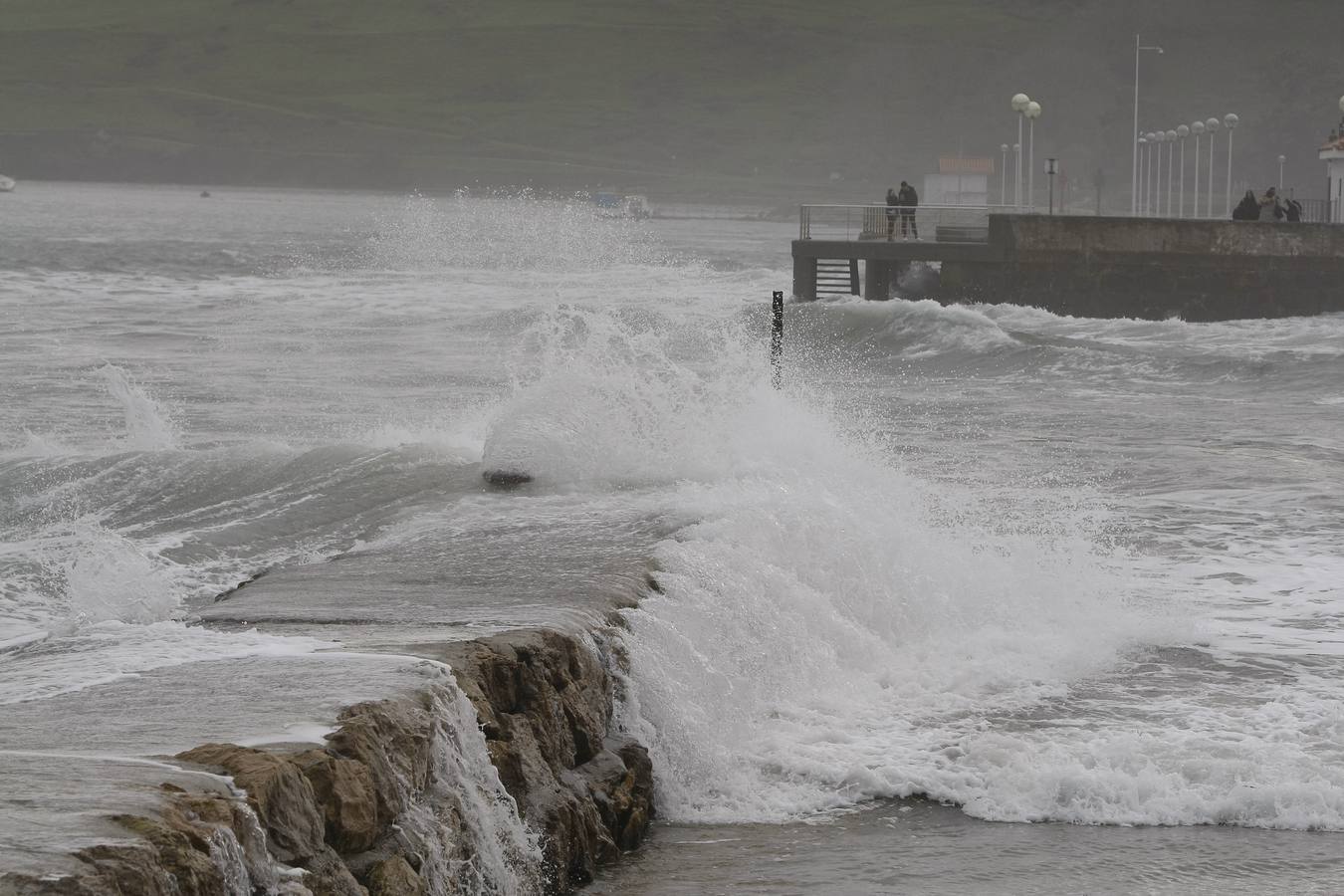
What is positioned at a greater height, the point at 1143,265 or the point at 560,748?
the point at 1143,265

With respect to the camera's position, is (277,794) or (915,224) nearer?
(277,794)

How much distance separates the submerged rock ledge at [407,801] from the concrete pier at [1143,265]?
102ft

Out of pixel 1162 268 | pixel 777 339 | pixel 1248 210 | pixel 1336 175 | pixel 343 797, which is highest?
pixel 1336 175

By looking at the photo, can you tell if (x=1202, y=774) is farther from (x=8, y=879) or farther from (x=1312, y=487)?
(x=1312, y=487)

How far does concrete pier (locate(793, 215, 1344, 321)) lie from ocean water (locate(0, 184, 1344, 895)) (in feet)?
44.6

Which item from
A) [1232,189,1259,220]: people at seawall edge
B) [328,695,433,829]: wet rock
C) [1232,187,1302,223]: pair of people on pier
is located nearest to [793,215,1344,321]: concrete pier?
[1232,187,1302,223]: pair of people on pier

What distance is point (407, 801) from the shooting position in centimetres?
551

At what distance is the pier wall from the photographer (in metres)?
36.4

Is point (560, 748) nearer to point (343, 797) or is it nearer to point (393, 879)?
point (393, 879)

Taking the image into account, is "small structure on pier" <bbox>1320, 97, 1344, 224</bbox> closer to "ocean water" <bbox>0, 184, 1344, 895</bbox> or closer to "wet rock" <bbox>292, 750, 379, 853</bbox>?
"ocean water" <bbox>0, 184, 1344, 895</bbox>

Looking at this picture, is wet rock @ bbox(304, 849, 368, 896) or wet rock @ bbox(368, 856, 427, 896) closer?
wet rock @ bbox(304, 849, 368, 896)

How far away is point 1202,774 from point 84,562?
5728 millimetres

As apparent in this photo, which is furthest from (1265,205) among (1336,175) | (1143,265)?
(1143,265)

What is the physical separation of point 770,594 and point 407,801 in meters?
4.02
